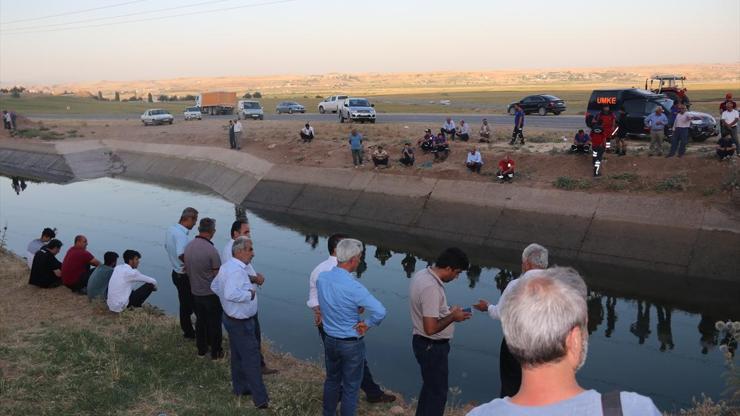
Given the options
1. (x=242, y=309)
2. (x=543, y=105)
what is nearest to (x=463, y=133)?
(x=543, y=105)

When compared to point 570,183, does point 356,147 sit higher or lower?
higher

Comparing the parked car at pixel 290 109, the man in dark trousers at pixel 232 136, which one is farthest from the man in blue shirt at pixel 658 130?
the parked car at pixel 290 109

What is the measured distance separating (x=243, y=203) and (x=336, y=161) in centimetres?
469

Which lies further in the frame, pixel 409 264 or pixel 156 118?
pixel 156 118

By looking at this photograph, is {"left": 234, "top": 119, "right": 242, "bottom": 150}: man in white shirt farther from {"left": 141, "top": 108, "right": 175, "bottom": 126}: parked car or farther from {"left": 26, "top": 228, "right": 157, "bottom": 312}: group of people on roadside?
{"left": 26, "top": 228, "right": 157, "bottom": 312}: group of people on roadside

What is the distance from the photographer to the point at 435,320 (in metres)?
6.00

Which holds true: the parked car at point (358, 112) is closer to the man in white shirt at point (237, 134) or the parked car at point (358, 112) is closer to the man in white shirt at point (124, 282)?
the man in white shirt at point (237, 134)

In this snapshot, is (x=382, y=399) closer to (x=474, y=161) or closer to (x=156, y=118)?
(x=474, y=161)

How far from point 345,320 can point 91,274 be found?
7.72 metres

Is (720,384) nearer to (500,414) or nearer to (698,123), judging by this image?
(500,414)

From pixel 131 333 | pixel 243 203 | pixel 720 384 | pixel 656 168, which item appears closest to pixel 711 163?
pixel 656 168

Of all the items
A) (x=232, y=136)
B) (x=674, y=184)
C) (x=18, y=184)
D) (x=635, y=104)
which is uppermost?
(x=635, y=104)

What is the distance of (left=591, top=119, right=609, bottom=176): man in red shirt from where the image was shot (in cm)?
2003

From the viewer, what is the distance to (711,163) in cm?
1912
